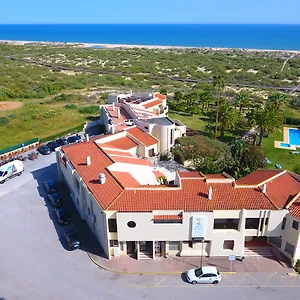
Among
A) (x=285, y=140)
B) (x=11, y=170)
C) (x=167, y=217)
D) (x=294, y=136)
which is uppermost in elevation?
(x=167, y=217)

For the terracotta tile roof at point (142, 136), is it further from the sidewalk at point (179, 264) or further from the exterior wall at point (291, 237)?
the exterior wall at point (291, 237)

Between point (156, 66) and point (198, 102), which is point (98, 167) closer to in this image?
point (198, 102)

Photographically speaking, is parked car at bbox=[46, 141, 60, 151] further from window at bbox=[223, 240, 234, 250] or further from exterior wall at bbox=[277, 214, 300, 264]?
exterior wall at bbox=[277, 214, 300, 264]

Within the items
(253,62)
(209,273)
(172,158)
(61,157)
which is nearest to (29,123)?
(61,157)

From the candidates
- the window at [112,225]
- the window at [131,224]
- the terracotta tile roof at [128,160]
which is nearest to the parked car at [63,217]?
the window at [112,225]

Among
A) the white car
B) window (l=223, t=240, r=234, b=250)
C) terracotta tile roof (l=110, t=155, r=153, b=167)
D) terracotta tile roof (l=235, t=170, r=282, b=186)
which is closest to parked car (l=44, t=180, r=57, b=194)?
terracotta tile roof (l=110, t=155, r=153, b=167)

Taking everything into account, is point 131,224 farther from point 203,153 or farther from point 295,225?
point 203,153

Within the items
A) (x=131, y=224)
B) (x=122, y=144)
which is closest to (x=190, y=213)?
(x=131, y=224)
